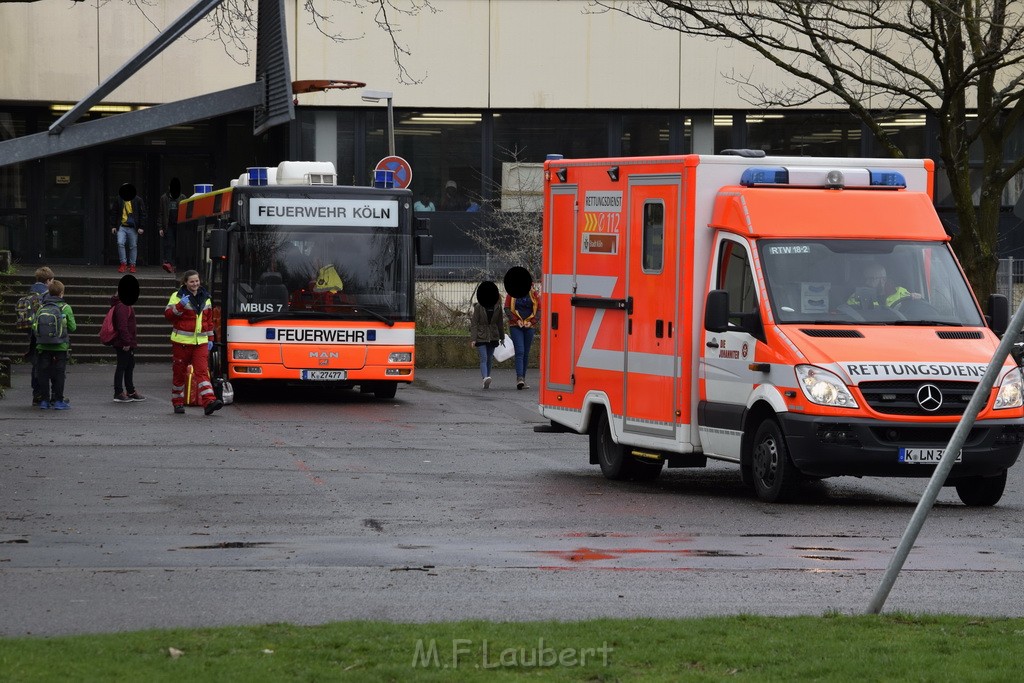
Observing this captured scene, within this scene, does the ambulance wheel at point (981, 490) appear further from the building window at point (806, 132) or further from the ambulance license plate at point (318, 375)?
the building window at point (806, 132)

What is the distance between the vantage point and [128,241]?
121 ft

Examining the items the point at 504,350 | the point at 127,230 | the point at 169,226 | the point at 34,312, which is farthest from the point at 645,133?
the point at 34,312

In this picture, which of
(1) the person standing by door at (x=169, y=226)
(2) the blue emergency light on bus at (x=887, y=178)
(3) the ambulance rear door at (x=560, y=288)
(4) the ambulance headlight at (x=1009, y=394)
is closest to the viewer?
(4) the ambulance headlight at (x=1009, y=394)

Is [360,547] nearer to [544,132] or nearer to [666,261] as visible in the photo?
[666,261]

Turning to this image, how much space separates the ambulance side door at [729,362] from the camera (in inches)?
522

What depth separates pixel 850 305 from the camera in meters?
13.3

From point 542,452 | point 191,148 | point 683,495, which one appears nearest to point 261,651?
point 683,495

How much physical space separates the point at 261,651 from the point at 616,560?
11.6ft

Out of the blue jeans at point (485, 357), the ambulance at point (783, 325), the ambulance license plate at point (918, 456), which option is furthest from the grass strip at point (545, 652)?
the blue jeans at point (485, 357)

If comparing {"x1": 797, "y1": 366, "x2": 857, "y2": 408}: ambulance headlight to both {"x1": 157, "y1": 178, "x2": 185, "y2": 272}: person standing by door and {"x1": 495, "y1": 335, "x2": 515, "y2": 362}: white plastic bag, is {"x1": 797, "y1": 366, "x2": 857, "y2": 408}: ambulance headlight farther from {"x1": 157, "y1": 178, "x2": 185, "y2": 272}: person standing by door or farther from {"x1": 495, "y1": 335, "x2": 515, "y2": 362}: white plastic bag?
{"x1": 157, "y1": 178, "x2": 185, "y2": 272}: person standing by door

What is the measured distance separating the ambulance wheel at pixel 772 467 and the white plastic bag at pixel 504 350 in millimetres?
13757

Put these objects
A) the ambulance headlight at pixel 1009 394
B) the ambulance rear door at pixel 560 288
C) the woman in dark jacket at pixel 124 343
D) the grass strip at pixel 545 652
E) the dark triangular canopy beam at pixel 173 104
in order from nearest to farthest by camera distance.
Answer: the grass strip at pixel 545 652, the ambulance headlight at pixel 1009 394, the ambulance rear door at pixel 560 288, the dark triangular canopy beam at pixel 173 104, the woman in dark jacket at pixel 124 343

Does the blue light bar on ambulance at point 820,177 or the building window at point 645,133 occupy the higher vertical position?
the building window at point 645,133

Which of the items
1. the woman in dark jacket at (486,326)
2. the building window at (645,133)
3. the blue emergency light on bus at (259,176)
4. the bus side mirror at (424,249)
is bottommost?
the woman in dark jacket at (486,326)
